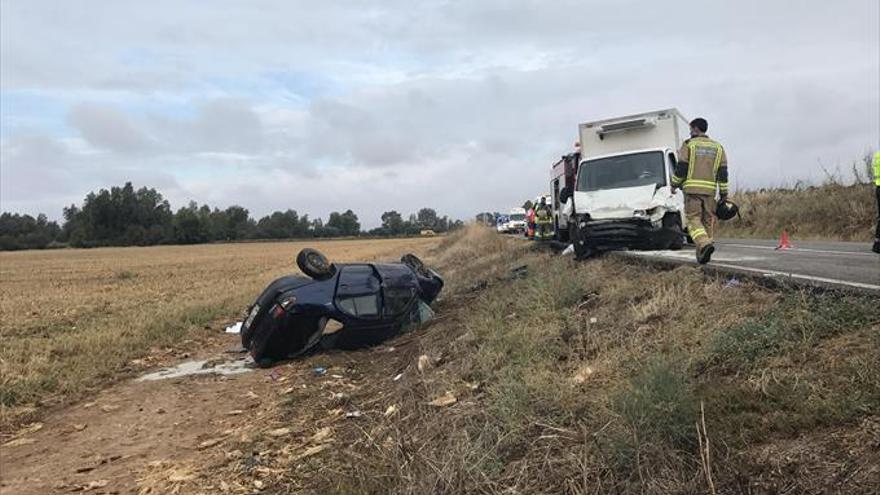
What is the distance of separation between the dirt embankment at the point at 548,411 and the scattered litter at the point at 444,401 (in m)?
0.03

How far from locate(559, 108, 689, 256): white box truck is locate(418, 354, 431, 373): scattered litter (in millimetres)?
5173

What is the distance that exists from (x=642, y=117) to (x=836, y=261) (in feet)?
17.0

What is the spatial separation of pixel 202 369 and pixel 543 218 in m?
17.2

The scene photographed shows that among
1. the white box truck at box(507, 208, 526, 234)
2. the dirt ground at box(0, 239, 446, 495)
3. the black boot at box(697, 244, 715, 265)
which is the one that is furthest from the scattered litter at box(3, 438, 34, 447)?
the white box truck at box(507, 208, 526, 234)

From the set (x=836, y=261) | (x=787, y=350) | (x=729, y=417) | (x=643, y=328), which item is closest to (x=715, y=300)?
(x=643, y=328)

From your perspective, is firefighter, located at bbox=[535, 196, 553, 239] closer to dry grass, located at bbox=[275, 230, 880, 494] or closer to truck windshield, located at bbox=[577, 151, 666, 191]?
truck windshield, located at bbox=[577, 151, 666, 191]

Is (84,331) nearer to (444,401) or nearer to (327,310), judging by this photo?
(327,310)

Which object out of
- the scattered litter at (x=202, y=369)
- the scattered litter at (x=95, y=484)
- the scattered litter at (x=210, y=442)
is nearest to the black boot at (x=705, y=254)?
the scattered litter at (x=210, y=442)

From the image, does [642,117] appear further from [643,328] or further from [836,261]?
[643,328]

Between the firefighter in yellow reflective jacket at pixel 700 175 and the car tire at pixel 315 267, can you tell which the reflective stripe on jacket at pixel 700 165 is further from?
the car tire at pixel 315 267

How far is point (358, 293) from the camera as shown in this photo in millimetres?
9688

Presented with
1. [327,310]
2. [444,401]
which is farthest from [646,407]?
[327,310]

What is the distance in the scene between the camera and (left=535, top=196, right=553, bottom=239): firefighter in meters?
25.0

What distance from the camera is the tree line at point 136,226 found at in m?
115
